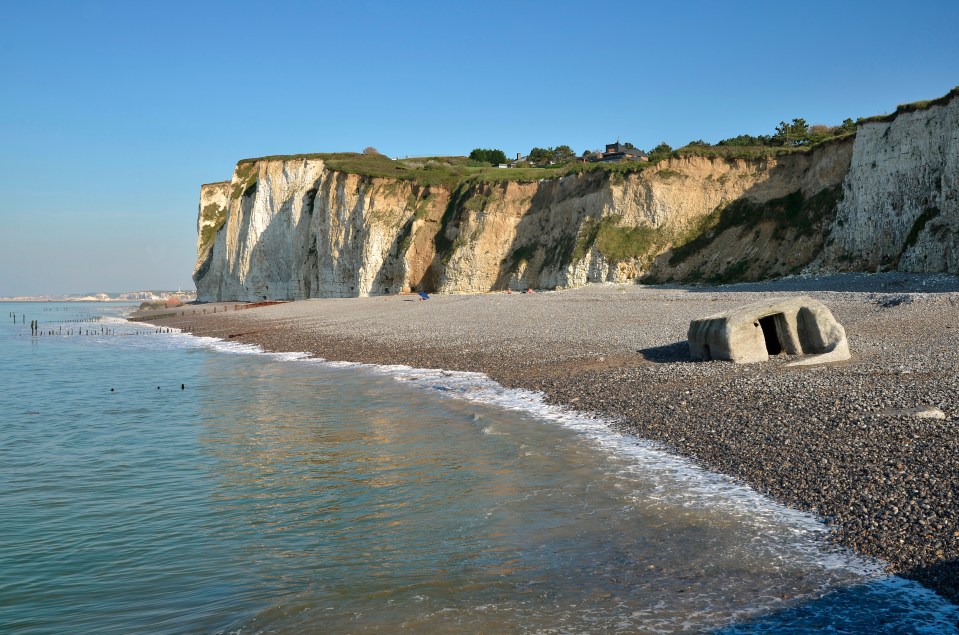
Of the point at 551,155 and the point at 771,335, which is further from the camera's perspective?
the point at 551,155

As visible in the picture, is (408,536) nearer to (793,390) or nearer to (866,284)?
(793,390)

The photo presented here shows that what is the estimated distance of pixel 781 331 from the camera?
15117mm

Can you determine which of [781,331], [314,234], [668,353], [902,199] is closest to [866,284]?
[902,199]

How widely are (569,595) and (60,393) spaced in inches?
728

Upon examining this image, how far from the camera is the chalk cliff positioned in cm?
Answer: 3228

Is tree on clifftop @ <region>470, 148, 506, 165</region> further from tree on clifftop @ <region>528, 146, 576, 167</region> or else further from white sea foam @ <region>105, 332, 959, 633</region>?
white sea foam @ <region>105, 332, 959, 633</region>

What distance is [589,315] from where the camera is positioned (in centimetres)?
2594

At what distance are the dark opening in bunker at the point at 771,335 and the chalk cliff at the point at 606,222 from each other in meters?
16.7

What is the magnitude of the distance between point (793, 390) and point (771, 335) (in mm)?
4463

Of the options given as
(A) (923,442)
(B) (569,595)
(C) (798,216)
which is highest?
(C) (798,216)

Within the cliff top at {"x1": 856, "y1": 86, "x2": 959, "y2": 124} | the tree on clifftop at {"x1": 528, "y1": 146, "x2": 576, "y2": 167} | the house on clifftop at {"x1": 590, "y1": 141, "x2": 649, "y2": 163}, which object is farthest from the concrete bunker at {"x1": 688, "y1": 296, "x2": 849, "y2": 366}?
the tree on clifftop at {"x1": 528, "y1": 146, "x2": 576, "y2": 167}

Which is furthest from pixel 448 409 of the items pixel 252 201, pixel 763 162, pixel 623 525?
pixel 252 201

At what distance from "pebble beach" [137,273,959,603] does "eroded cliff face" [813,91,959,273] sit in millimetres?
2693

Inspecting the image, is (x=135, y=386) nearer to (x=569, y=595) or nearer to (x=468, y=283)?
(x=569, y=595)
